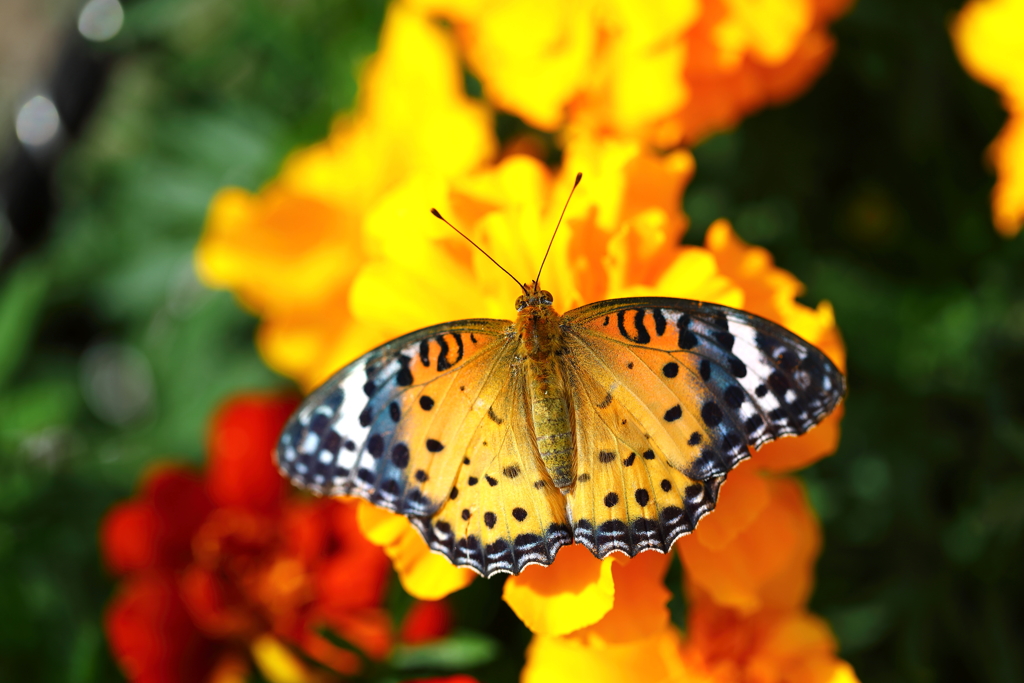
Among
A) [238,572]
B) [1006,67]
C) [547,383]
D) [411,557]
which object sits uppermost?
[1006,67]

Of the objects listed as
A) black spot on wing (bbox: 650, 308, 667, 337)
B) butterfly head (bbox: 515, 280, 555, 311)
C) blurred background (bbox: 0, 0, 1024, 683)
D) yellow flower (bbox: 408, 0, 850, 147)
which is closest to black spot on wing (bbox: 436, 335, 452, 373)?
butterfly head (bbox: 515, 280, 555, 311)

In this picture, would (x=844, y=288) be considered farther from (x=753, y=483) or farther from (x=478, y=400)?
(x=478, y=400)

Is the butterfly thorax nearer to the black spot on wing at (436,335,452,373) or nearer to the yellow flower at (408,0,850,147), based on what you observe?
the black spot on wing at (436,335,452,373)

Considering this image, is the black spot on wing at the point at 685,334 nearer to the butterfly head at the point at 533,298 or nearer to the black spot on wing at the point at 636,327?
the black spot on wing at the point at 636,327

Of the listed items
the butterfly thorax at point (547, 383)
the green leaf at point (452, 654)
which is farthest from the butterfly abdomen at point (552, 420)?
the green leaf at point (452, 654)

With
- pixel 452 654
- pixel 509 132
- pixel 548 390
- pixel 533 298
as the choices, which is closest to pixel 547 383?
pixel 548 390

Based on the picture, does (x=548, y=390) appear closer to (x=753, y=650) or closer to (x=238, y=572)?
(x=753, y=650)
